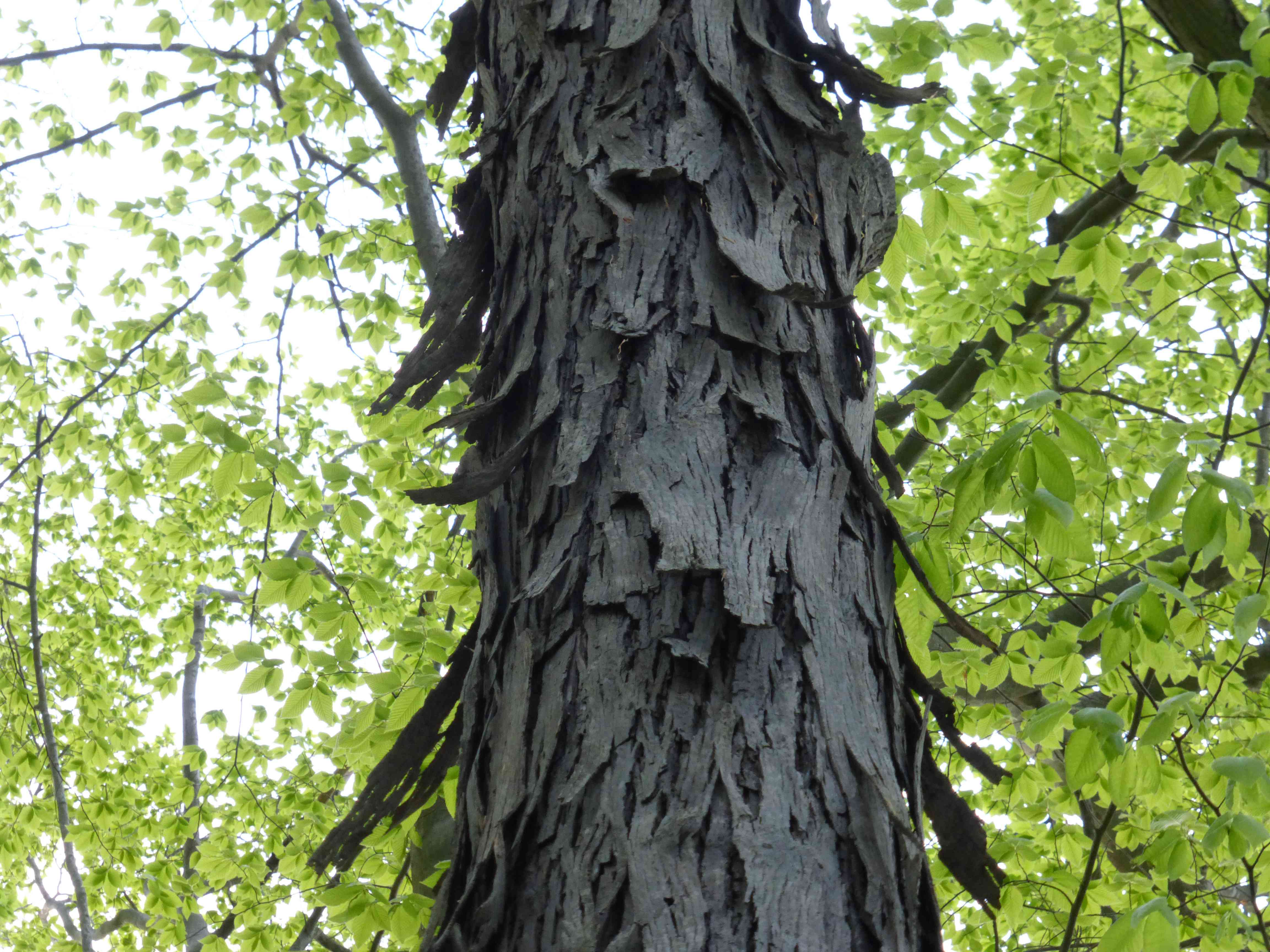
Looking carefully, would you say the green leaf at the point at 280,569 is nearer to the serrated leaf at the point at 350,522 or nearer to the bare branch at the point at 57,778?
the serrated leaf at the point at 350,522

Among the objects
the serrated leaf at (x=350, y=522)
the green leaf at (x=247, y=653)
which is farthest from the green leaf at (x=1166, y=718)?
the green leaf at (x=247, y=653)

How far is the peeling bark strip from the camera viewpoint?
2.74 ft

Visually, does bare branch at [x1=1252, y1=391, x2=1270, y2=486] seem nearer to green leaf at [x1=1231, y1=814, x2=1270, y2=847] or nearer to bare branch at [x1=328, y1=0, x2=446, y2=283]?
green leaf at [x1=1231, y1=814, x2=1270, y2=847]

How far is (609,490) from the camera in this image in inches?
41.3

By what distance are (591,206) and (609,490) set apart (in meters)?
0.46

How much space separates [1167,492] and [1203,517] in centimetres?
7

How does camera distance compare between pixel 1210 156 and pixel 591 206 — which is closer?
pixel 591 206

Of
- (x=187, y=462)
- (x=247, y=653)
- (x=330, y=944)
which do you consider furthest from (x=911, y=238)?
(x=330, y=944)

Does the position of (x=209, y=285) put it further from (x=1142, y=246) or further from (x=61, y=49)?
(x=1142, y=246)

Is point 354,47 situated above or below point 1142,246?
above

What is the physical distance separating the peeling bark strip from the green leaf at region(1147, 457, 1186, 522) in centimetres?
63

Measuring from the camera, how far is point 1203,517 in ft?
4.93

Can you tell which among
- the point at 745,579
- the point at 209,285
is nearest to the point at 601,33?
the point at 745,579

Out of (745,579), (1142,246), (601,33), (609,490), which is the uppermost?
(1142,246)
